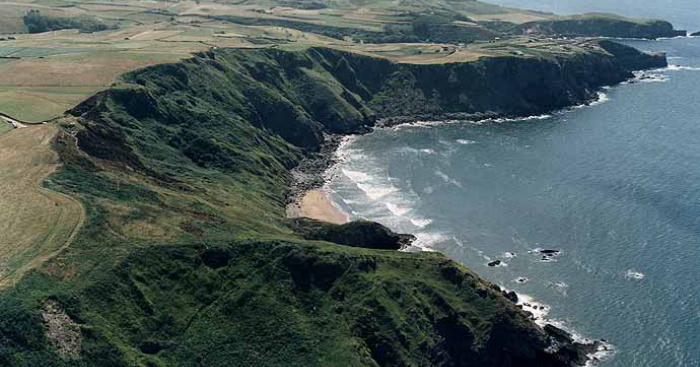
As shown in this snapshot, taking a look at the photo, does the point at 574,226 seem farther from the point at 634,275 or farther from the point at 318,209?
the point at 318,209

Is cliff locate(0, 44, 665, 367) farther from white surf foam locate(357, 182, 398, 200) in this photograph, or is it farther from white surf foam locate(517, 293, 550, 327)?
white surf foam locate(357, 182, 398, 200)

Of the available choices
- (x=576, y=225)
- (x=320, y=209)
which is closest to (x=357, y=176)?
(x=320, y=209)

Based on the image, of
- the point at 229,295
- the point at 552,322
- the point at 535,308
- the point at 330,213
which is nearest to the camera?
the point at 229,295

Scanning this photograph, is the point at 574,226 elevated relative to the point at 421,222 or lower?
elevated

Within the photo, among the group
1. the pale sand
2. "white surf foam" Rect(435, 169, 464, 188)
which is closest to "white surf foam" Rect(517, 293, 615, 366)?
the pale sand

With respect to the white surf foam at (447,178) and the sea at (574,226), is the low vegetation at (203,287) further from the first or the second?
the white surf foam at (447,178)

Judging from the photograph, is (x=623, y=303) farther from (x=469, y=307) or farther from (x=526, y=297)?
(x=469, y=307)

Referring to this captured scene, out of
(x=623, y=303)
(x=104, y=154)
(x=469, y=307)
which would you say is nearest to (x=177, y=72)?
(x=104, y=154)
